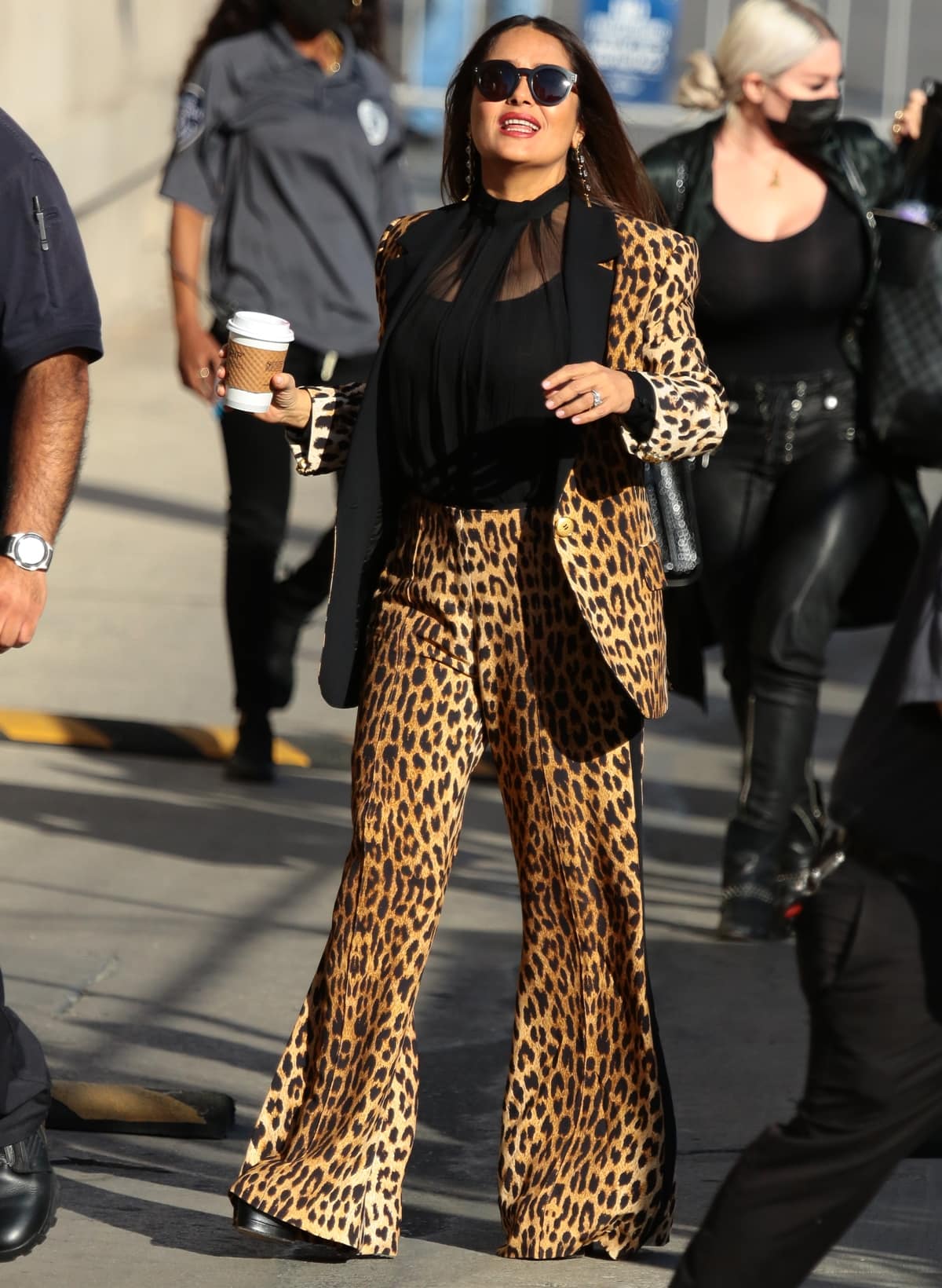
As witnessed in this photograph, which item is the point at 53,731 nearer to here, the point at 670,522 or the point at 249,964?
the point at 249,964

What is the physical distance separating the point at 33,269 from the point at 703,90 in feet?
7.68

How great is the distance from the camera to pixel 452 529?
12.4 ft

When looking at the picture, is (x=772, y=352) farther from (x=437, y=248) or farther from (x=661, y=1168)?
(x=661, y=1168)

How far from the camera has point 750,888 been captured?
18.1 ft

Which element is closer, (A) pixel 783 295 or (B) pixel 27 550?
(B) pixel 27 550

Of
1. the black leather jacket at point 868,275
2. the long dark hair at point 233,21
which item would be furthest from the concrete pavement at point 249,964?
the long dark hair at point 233,21

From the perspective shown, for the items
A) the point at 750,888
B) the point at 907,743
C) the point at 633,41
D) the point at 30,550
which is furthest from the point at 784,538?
the point at 633,41

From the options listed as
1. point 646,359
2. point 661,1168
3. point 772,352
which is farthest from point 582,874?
point 772,352

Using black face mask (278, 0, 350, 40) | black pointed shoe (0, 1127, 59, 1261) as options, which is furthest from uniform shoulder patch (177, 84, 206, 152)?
black pointed shoe (0, 1127, 59, 1261)

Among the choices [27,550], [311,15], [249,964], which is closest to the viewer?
[27,550]

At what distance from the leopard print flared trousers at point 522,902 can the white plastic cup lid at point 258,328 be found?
425 mm

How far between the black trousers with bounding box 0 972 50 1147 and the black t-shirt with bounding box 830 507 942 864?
5.10ft

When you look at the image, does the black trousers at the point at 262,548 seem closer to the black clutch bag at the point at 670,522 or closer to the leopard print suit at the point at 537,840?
the black clutch bag at the point at 670,522

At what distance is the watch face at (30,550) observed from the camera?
12.1ft
